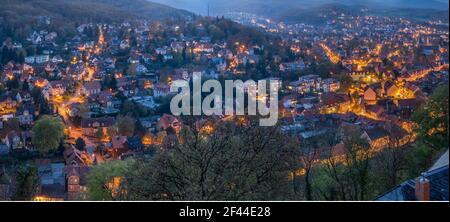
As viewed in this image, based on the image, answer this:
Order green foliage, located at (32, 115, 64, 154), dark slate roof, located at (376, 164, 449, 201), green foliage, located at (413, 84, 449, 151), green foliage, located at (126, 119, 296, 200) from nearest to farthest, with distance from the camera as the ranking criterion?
dark slate roof, located at (376, 164, 449, 201), green foliage, located at (126, 119, 296, 200), green foliage, located at (413, 84, 449, 151), green foliage, located at (32, 115, 64, 154)

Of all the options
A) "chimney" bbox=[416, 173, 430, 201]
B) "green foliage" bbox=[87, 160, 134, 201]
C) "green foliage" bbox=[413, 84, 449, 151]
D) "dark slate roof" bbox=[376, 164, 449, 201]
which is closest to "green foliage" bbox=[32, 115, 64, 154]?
"green foliage" bbox=[87, 160, 134, 201]

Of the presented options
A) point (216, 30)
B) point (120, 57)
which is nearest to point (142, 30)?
point (216, 30)

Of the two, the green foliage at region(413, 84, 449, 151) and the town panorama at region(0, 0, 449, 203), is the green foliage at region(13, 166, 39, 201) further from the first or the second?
the green foliage at region(413, 84, 449, 151)

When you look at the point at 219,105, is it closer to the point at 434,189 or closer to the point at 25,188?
the point at 25,188

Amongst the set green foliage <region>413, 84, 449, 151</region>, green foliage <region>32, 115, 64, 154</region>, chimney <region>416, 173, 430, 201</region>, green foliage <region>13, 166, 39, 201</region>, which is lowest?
green foliage <region>32, 115, 64, 154</region>

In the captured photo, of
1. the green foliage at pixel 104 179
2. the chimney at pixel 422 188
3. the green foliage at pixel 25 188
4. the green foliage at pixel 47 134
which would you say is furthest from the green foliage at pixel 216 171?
the green foliage at pixel 47 134

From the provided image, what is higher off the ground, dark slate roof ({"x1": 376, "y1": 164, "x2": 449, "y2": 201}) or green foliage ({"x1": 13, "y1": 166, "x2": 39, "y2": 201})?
dark slate roof ({"x1": 376, "y1": 164, "x2": 449, "y2": 201})

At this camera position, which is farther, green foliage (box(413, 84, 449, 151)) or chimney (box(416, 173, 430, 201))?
green foliage (box(413, 84, 449, 151))

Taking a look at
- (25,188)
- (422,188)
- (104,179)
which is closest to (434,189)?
(422,188)

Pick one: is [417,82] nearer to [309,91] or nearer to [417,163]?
[309,91]

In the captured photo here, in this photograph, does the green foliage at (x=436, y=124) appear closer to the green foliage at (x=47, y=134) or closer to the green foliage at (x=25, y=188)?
the green foliage at (x=25, y=188)
